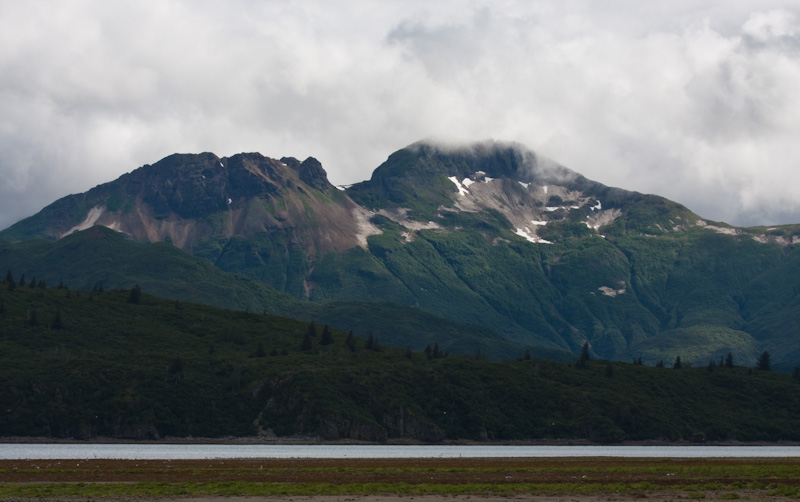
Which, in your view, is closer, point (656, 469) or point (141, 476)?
point (141, 476)

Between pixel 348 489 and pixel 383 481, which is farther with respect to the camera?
pixel 383 481

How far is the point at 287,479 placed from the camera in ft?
366

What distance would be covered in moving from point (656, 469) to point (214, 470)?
179 feet

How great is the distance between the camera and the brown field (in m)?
93.4

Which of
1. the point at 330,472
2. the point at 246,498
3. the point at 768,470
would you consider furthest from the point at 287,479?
the point at 768,470

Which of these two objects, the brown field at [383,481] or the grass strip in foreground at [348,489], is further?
→ the grass strip in foreground at [348,489]

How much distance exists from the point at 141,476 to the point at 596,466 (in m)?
60.2

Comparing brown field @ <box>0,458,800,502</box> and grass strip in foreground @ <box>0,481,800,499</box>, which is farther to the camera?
grass strip in foreground @ <box>0,481,800,499</box>

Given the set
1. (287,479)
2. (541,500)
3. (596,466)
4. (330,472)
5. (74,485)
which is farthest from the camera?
(596,466)

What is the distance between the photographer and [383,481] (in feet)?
360

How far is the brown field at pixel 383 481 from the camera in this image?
9344 centimetres

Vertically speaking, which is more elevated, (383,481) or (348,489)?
(348,489)

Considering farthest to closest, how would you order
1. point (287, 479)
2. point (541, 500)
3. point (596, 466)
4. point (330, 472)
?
point (596, 466) → point (330, 472) → point (287, 479) → point (541, 500)

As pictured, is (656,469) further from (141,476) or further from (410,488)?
(141,476)
